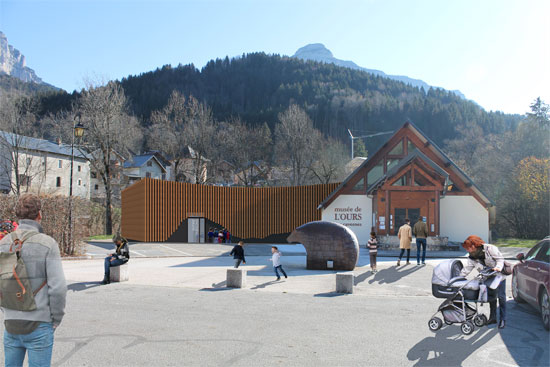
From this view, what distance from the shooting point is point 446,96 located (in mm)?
113062

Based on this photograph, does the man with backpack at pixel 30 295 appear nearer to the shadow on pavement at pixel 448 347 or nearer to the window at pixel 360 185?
the shadow on pavement at pixel 448 347

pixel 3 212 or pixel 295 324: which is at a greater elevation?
pixel 3 212

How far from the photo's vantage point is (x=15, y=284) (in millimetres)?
3832

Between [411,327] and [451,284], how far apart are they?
113 centimetres

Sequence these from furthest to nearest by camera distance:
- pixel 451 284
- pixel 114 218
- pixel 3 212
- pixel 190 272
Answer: pixel 114 218 < pixel 3 212 < pixel 190 272 < pixel 451 284

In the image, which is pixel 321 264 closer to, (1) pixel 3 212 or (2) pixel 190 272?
(2) pixel 190 272

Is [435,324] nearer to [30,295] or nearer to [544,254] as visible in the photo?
[544,254]

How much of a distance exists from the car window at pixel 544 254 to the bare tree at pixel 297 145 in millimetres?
44567

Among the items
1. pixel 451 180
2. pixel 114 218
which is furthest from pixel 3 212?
pixel 451 180

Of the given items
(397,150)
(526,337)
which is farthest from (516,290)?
(397,150)

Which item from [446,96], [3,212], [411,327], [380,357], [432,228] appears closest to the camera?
[380,357]

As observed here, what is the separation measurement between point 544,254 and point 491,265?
1954mm

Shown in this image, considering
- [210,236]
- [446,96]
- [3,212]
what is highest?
[446,96]

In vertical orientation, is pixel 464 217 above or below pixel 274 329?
above
